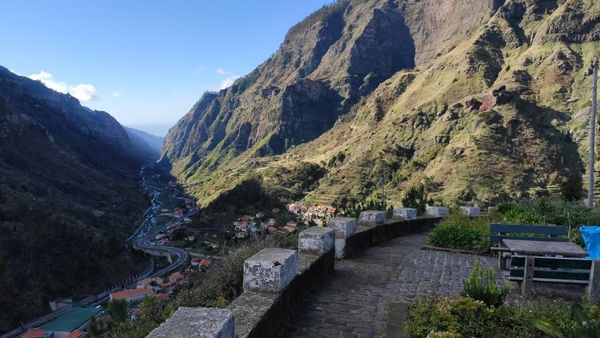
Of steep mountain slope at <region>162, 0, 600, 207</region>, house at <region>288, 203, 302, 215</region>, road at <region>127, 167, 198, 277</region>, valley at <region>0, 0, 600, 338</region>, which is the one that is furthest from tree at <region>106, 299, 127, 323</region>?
house at <region>288, 203, 302, 215</region>

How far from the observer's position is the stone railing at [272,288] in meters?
3.43

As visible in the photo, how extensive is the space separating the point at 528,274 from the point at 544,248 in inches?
25.9

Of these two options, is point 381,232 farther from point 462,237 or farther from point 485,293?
point 485,293

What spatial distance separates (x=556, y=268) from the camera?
265 inches

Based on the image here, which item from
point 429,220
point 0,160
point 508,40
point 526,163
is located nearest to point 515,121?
point 526,163

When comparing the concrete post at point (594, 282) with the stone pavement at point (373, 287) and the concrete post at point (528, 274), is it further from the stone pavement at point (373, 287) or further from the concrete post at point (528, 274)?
the stone pavement at point (373, 287)

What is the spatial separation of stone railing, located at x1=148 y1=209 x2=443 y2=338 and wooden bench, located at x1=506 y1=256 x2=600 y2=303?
3.19 meters

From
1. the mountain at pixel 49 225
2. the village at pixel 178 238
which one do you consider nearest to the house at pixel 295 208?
the village at pixel 178 238

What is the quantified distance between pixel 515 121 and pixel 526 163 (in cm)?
1467

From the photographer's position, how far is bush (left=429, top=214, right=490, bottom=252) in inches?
433

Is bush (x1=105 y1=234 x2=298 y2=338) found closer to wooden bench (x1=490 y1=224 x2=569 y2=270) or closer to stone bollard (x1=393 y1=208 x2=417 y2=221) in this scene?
wooden bench (x1=490 y1=224 x2=569 y2=270)

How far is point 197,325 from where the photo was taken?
3.38 m

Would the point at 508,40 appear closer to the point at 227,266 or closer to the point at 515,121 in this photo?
the point at 515,121

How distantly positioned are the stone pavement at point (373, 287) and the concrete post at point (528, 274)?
1076 millimetres
